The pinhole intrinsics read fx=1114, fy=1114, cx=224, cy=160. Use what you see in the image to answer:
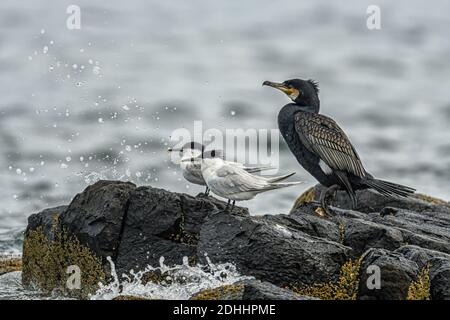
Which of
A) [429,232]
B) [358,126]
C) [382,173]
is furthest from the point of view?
[358,126]

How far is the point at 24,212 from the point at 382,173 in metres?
10.1

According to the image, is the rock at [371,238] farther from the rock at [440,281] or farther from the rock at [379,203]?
the rock at [379,203]

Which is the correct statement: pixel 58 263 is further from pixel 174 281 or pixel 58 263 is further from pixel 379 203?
pixel 379 203

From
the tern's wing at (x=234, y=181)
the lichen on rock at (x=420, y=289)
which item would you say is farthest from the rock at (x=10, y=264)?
the lichen on rock at (x=420, y=289)

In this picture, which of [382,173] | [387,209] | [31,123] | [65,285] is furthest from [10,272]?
[31,123]

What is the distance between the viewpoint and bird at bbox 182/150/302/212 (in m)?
12.5

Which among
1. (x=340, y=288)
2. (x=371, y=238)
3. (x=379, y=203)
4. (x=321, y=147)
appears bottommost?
(x=340, y=288)

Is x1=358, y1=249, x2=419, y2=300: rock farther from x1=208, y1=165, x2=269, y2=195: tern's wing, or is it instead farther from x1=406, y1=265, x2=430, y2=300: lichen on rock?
x1=208, y1=165, x2=269, y2=195: tern's wing

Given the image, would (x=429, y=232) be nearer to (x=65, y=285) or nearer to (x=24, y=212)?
(x=65, y=285)

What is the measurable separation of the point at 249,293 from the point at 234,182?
8.63 feet

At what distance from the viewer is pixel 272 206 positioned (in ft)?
76.1

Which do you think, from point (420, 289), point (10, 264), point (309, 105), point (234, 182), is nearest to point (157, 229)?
point (234, 182)

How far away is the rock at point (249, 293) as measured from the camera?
33.0 ft

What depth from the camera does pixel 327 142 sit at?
14734 mm
